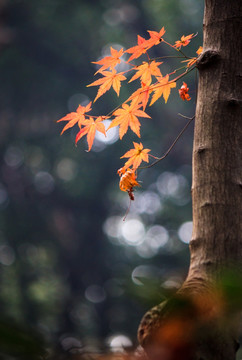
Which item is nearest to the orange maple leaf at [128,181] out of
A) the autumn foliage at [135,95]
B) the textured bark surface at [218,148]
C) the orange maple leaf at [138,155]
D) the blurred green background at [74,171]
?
the autumn foliage at [135,95]

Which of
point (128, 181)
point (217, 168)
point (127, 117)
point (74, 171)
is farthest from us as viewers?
point (74, 171)

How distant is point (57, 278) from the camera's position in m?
8.16

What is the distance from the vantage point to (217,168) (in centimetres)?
67

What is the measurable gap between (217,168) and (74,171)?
24.8 ft

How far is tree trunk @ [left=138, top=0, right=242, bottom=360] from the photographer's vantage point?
0.53 meters

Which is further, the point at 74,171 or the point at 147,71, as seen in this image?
the point at 74,171

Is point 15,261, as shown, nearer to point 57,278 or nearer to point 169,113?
point 57,278

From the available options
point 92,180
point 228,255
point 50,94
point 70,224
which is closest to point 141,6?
point 50,94

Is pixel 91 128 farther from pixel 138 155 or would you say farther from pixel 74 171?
pixel 74 171

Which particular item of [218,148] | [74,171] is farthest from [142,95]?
[74,171]

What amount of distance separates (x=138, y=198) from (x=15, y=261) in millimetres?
2653

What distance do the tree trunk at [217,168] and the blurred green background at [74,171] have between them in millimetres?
7188

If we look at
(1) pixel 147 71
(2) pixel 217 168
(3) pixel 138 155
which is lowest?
(2) pixel 217 168

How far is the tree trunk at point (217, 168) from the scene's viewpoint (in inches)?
21.0
